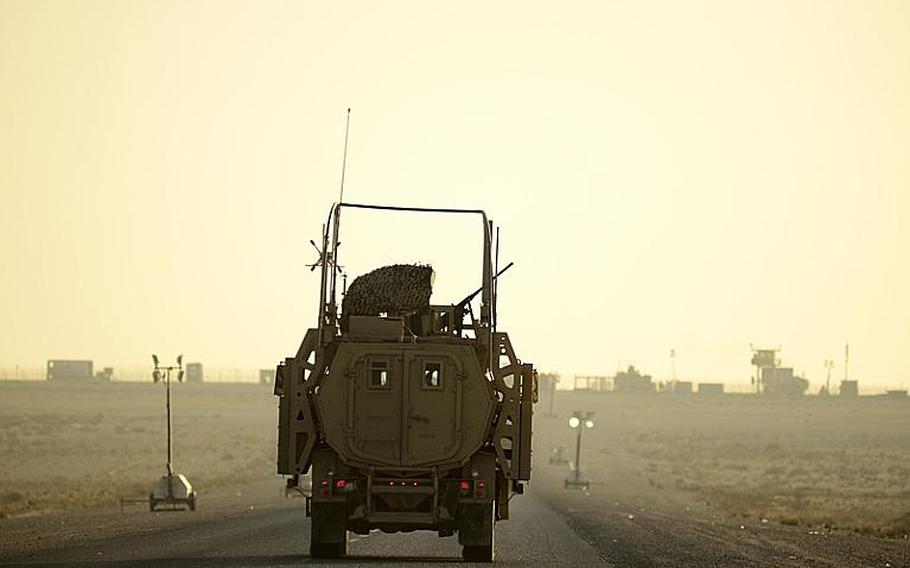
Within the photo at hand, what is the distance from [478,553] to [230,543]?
7328mm

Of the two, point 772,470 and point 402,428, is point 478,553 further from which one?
point 772,470

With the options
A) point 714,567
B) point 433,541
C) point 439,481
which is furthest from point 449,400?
point 433,541

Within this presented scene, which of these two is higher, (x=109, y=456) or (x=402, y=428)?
(x=402, y=428)

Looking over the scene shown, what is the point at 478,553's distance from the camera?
25.8 meters

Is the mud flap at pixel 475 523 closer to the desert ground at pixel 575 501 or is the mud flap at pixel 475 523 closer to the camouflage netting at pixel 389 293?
the desert ground at pixel 575 501

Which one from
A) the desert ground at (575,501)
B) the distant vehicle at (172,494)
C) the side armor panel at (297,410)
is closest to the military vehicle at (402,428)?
the side armor panel at (297,410)

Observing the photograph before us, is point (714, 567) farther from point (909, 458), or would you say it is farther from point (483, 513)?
point (909, 458)

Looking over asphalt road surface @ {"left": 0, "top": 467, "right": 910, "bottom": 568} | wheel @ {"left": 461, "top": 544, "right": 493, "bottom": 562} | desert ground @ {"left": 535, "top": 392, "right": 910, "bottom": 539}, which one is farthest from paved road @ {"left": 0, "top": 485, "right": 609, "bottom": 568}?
desert ground @ {"left": 535, "top": 392, "right": 910, "bottom": 539}

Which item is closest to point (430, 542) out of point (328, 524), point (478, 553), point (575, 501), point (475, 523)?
point (478, 553)

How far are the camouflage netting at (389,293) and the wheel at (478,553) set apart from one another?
12.7 ft

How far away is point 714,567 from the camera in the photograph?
28.4 metres

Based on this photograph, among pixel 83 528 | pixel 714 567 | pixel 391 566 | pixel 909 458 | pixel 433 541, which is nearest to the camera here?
pixel 391 566

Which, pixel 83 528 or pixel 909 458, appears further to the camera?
pixel 909 458

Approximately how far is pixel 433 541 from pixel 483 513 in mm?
8628
